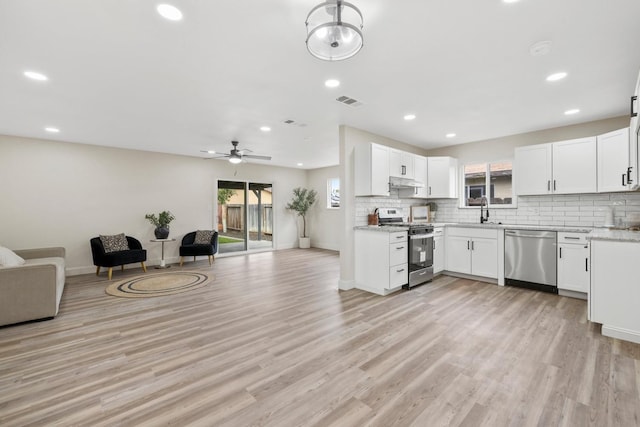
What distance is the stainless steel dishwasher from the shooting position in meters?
4.12

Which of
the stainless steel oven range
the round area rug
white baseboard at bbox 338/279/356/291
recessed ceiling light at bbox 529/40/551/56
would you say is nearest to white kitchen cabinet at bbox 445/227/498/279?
the stainless steel oven range

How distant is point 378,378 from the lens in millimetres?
2141

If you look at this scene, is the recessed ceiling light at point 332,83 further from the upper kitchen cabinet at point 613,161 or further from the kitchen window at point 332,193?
the kitchen window at point 332,193

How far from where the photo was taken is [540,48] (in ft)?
7.65

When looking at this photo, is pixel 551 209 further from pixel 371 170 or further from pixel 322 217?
pixel 322 217

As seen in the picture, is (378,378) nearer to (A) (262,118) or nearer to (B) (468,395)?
(B) (468,395)

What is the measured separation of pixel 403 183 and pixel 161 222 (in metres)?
5.40

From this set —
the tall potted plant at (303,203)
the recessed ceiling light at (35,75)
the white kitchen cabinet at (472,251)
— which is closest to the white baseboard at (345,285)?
the white kitchen cabinet at (472,251)

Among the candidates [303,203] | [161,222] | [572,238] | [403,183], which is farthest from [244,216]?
[572,238]

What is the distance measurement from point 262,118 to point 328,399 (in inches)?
144

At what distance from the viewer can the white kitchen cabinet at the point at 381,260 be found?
4109 mm

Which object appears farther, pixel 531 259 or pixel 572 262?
pixel 531 259

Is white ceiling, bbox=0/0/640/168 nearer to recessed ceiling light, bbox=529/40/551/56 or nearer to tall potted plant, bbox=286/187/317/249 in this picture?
recessed ceiling light, bbox=529/40/551/56

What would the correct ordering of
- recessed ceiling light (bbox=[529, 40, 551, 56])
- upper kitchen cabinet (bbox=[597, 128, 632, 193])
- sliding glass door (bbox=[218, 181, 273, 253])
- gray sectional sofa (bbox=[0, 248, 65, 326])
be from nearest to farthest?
1. recessed ceiling light (bbox=[529, 40, 551, 56])
2. gray sectional sofa (bbox=[0, 248, 65, 326])
3. upper kitchen cabinet (bbox=[597, 128, 632, 193])
4. sliding glass door (bbox=[218, 181, 273, 253])
